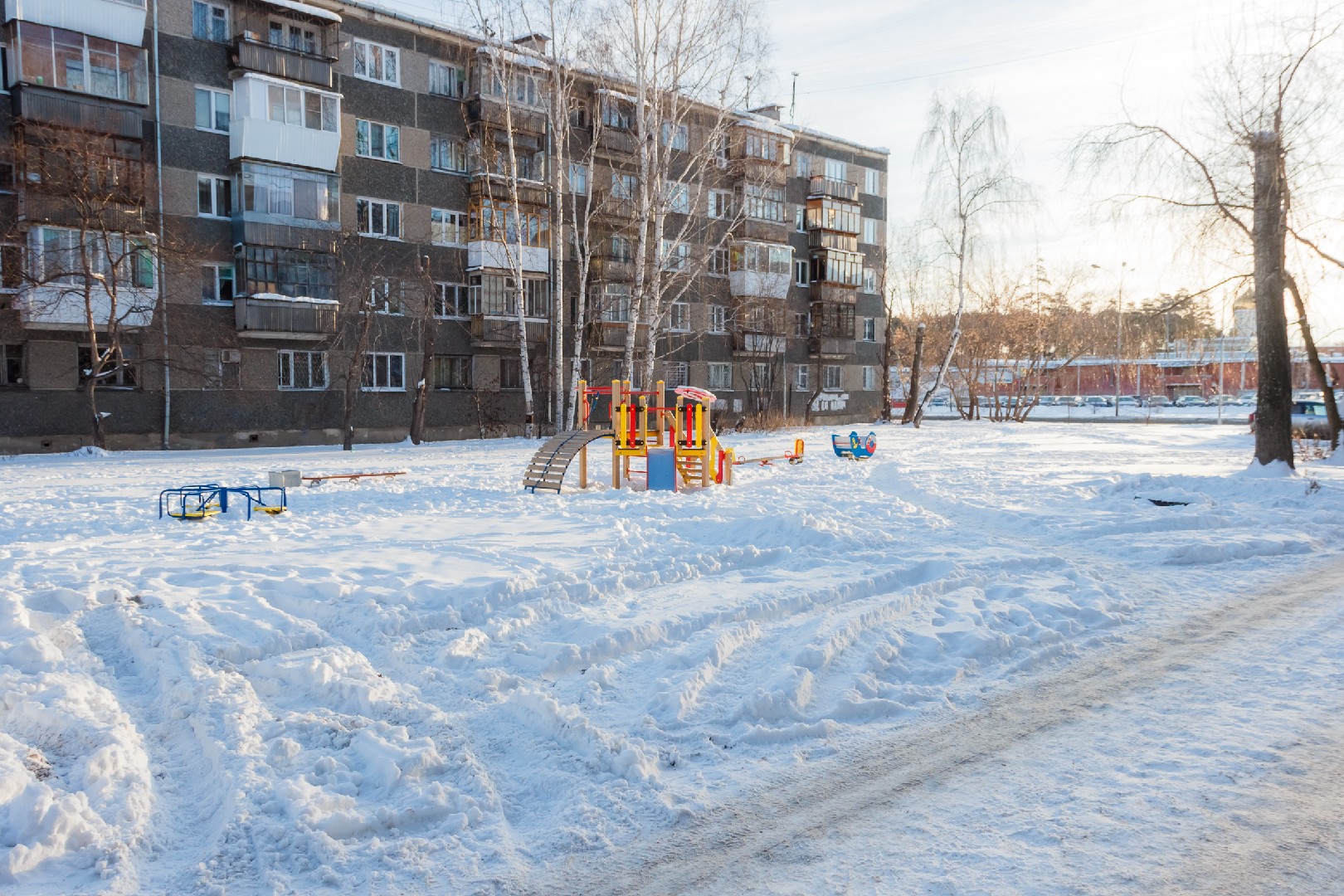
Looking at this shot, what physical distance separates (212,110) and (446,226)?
8.04 metres

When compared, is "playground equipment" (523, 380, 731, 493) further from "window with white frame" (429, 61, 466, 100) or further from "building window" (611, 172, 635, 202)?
"building window" (611, 172, 635, 202)

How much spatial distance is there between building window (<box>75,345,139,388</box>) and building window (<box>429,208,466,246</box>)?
1037cm

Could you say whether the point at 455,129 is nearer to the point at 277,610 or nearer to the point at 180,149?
the point at 180,149

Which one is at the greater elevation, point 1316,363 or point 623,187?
point 623,187

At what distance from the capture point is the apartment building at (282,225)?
81.9 feet

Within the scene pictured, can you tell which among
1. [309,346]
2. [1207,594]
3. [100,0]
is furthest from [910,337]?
[1207,594]

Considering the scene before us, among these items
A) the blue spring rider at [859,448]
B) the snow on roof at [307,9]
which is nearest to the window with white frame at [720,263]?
the snow on roof at [307,9]

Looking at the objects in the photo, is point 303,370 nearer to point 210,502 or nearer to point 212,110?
point 212,110

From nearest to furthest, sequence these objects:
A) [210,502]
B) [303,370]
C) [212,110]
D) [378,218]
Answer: [210,502] → [212,110] → [303,370] → [378,218]

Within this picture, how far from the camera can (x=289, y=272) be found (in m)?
28.7

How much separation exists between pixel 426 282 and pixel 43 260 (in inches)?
399

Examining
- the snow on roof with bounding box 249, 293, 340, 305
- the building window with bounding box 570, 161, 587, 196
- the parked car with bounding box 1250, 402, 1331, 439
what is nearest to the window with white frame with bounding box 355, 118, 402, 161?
the snow on roof with bounding box 249, 293, 340, 305

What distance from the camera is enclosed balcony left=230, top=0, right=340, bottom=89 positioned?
2794 cm

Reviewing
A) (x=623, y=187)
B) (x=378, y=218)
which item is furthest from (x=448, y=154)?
(x=623, y=187)
